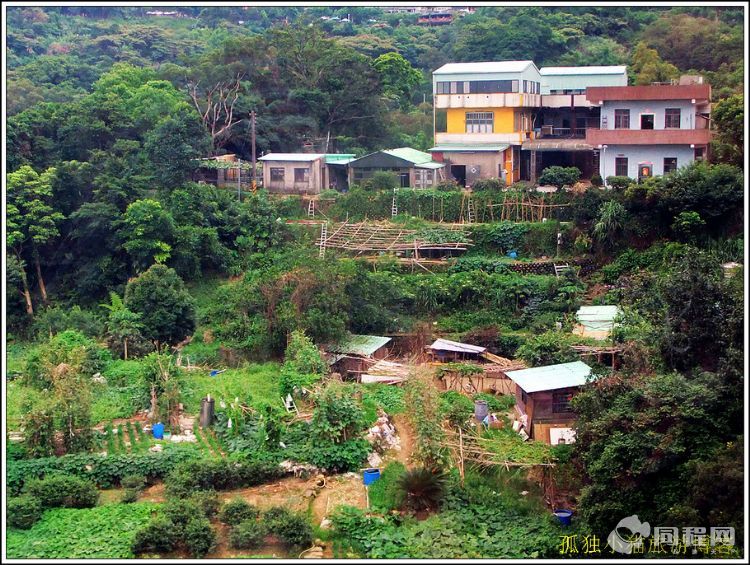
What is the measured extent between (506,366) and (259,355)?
4.76 metres

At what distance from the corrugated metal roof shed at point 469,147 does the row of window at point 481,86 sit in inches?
59.4

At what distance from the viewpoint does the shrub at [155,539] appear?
39.5ft

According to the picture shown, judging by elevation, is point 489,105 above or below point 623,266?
above

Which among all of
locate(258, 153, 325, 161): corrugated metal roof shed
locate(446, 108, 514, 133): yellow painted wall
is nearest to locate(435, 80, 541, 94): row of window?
locate(446, 108, 514, 133): yellow painted wall

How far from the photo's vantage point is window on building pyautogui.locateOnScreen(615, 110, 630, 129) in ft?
82.7

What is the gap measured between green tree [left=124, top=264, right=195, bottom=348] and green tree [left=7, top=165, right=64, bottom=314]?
14.5 ft

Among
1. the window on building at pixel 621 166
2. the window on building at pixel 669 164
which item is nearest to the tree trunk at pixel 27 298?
the window on building at pixel 621 166

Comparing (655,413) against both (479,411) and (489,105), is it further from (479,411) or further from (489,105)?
(489,105)

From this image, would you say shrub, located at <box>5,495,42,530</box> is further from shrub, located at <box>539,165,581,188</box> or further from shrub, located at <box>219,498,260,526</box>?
shrub, located at <box>539,165,581,188</box>

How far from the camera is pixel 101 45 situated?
150 feet

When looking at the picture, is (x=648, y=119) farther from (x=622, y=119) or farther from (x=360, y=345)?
(x=360, y=345)

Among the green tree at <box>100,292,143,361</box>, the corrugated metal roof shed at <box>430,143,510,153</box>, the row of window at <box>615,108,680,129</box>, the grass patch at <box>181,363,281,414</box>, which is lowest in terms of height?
the grass patch at <box>181,363,281,414</box>

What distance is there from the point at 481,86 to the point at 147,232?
10450 mm

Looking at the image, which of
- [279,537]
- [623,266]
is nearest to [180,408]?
[279,537]
